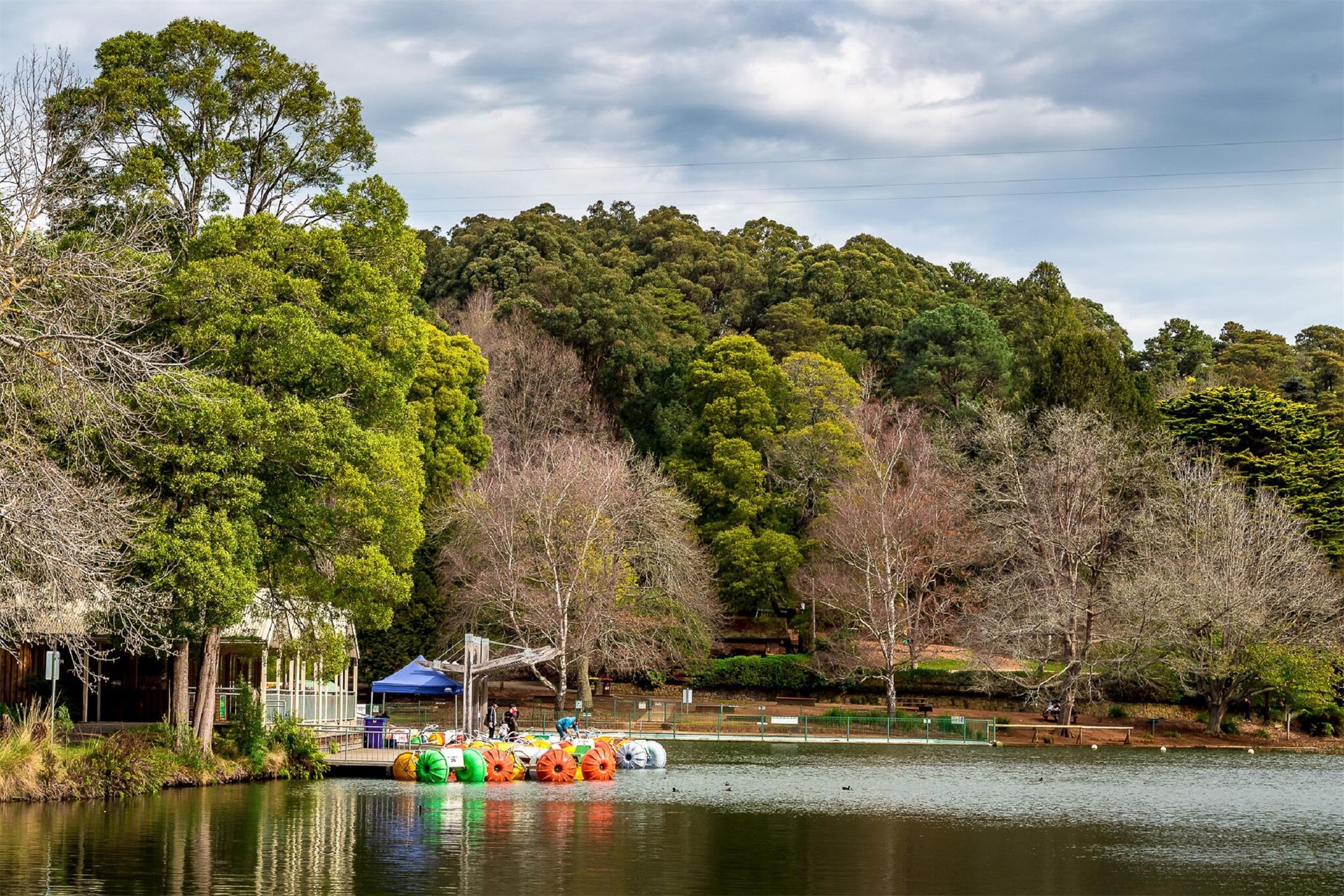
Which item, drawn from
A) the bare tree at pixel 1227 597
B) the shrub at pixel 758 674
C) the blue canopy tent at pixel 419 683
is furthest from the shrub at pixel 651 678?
the bare tree at pixel 1227 597

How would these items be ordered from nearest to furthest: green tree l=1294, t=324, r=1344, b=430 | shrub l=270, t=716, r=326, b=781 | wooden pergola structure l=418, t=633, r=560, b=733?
shrub l=270, t=716, r=326, b=781
wooden pergola structure l=418, t=633, r=560, b=733
green tree l=1294, t=324, r=1344, b=430

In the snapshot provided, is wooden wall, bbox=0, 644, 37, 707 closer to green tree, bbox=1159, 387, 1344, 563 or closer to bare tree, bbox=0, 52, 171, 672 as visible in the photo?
bare tree, bbox=0, 52, 171, 672

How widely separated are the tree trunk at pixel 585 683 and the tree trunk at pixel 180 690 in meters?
22.2

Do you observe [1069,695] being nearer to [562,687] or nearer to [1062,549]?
[1062,549]

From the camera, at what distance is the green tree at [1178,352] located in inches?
3263

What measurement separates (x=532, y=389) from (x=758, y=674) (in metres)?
21.7

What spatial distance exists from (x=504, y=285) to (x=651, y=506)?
32769mm

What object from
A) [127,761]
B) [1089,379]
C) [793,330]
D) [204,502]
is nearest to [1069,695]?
[1089,379]

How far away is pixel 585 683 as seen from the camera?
51281 mm

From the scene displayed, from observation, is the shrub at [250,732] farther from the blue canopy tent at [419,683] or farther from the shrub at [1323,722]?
the shrub at [1323,722]

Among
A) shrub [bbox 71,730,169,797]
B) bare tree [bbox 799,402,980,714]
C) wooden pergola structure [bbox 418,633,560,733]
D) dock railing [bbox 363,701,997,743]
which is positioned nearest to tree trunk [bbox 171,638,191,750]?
shrub [bbox 71,730,169,797]

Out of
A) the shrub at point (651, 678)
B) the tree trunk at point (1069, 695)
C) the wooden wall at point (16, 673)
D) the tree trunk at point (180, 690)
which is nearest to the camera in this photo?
the tree trunk at point (180, 690)

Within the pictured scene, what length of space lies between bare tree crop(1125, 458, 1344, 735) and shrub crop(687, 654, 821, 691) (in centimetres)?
1309

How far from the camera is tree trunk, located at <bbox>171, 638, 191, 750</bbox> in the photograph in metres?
28.4
